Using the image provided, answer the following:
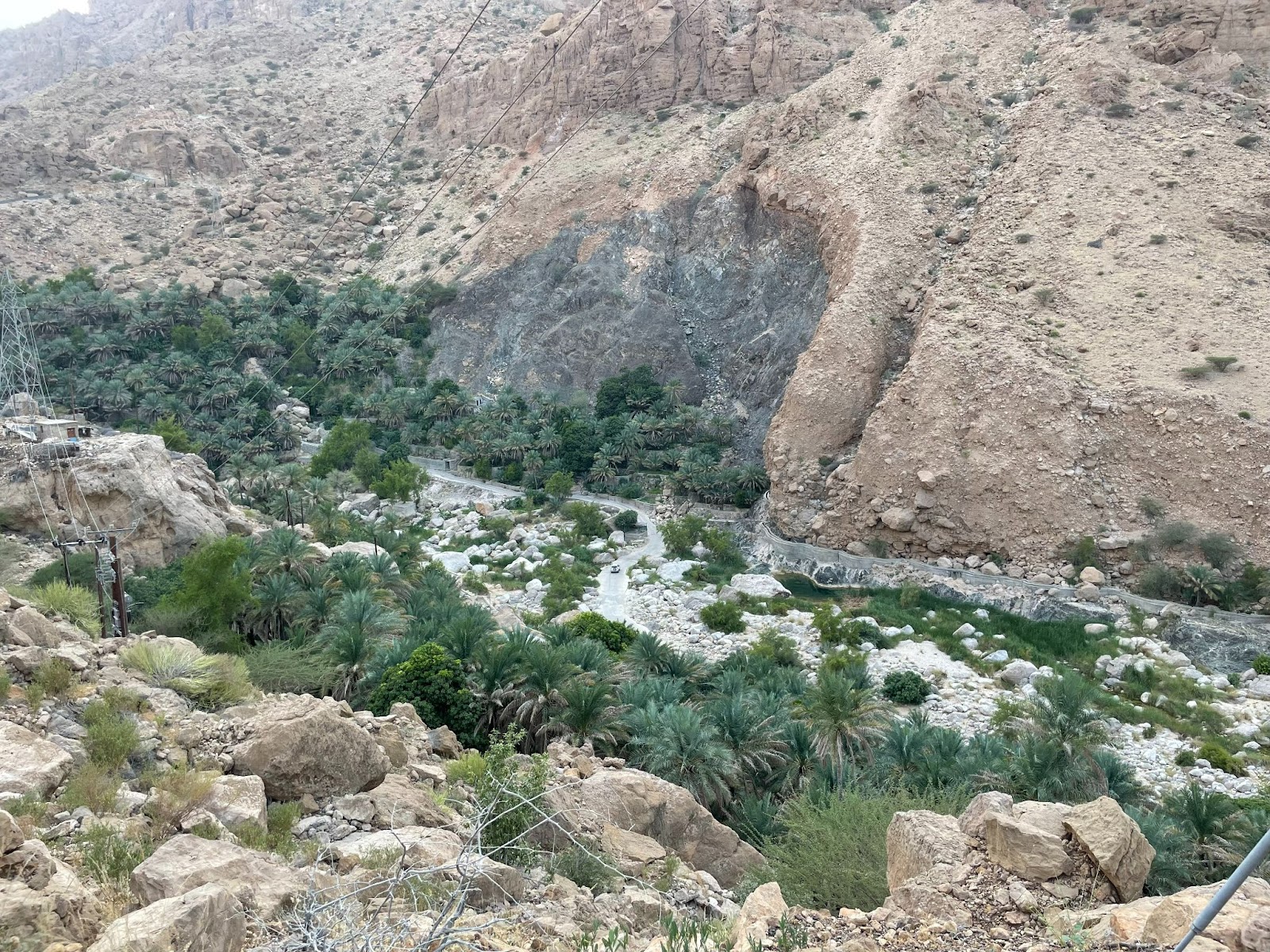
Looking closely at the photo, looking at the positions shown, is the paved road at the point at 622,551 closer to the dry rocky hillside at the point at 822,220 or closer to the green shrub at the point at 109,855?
the dry rocky hillside at the point at 822,220

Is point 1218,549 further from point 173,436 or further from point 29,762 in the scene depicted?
point 173,436

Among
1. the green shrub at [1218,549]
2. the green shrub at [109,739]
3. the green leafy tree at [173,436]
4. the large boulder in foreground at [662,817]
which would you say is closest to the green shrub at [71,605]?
the green shrub at [109,739]

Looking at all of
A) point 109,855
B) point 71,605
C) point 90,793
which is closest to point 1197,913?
point 109,855

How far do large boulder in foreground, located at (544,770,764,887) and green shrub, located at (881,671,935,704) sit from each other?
43.7 ft

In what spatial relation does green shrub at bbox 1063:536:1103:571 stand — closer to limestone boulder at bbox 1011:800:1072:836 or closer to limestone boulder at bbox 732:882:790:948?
limestone boulder at bbox 1011:800:1072:836

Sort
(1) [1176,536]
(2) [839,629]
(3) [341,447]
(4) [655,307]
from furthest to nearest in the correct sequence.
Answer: (4) [655,307], (3) [341,447], (1) [1176,536], (2) [839,629]

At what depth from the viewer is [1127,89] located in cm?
4434

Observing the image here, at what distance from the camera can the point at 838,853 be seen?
1093 centimetres

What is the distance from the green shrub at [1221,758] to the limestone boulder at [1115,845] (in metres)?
16.0

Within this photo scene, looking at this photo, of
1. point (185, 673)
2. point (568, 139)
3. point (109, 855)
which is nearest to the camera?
point (109, 855)

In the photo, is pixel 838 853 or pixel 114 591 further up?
pixel 114 591

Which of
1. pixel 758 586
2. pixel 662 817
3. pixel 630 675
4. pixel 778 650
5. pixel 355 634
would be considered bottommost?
pixel 758 586

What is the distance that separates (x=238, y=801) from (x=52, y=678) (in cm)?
373

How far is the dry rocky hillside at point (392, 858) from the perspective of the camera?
5.79m
